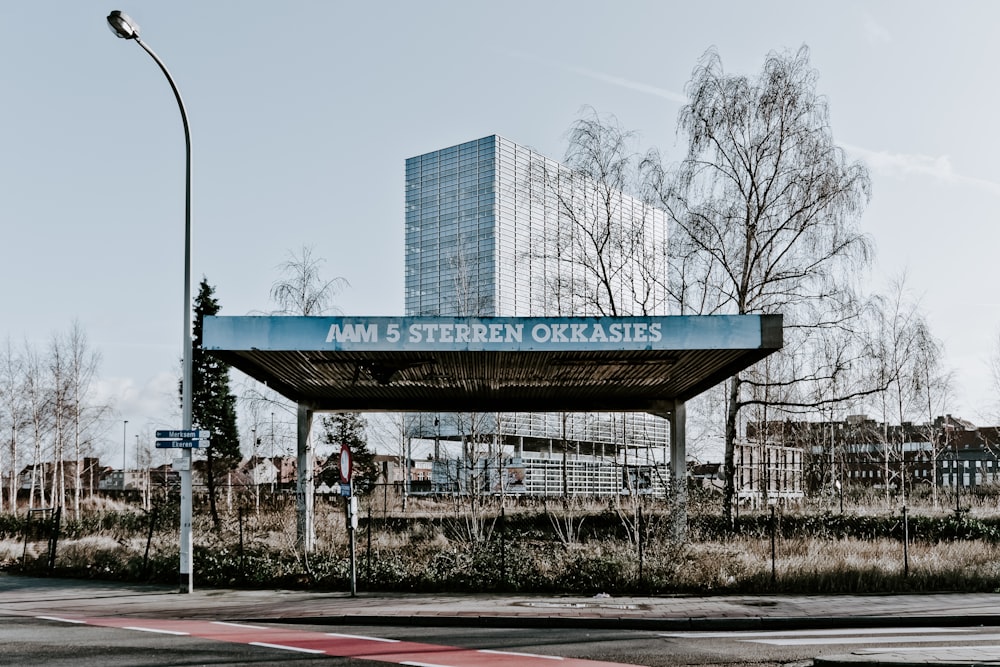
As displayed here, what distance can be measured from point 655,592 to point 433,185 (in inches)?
2136

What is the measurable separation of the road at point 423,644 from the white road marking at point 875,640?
1 centimetres

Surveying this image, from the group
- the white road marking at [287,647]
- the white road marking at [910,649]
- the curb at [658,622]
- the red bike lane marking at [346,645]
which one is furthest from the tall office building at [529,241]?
the white road marking at [287,647]

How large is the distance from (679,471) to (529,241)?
1392 centimetres

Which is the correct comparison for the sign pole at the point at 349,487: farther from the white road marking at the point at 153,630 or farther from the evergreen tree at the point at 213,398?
the evergreen tree at the point at 213,398

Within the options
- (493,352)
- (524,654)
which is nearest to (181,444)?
(493,352)

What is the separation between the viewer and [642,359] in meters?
17.8

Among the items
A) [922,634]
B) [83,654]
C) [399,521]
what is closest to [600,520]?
[399,521]

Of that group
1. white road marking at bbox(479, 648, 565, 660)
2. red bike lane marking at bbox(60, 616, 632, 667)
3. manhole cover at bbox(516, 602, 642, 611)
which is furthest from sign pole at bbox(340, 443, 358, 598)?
white road marking at bbox(479, 648, 565, 660)

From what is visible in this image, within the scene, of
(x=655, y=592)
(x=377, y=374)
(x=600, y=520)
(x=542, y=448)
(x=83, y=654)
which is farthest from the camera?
(x=542, y=448)

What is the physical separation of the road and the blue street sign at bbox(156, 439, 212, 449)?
3585 mm

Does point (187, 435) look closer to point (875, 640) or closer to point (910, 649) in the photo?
point (875, 640)

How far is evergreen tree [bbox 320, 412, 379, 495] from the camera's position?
38844mm

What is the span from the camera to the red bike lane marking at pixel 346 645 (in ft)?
31.9

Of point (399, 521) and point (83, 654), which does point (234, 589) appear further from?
point (399, 521)
